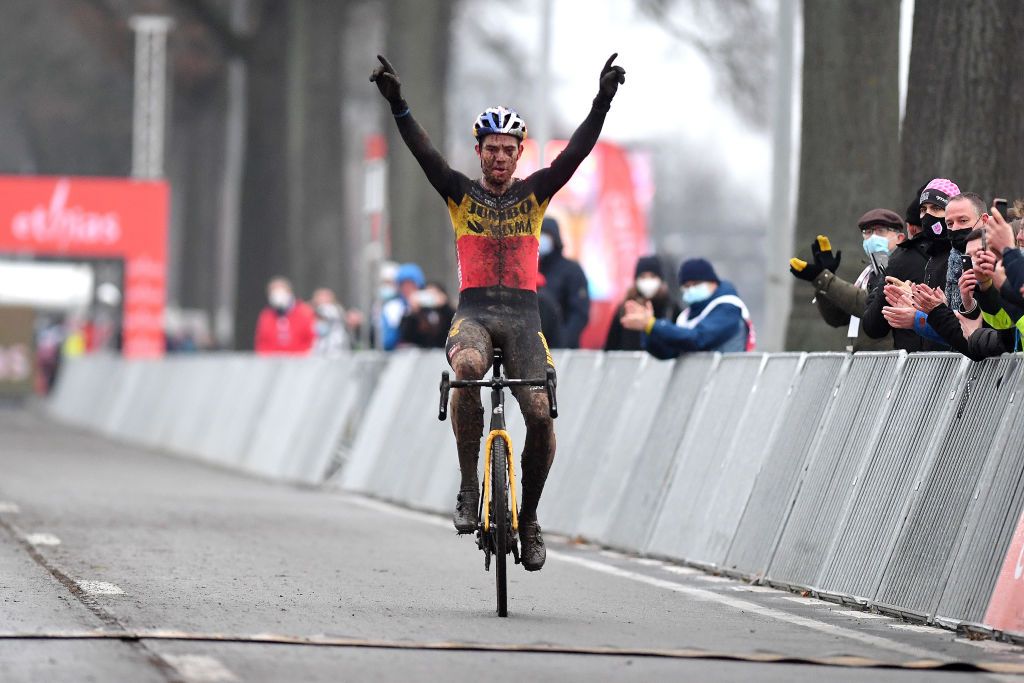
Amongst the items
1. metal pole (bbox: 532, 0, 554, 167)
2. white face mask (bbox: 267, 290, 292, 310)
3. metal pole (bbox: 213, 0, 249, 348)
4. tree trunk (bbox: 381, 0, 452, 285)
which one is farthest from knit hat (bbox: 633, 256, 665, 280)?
metal pole (bbox: 213, 0, 249, 348)

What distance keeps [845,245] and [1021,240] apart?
743 centimetres

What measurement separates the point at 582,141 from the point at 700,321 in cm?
451

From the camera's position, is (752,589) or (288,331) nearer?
(752,589)

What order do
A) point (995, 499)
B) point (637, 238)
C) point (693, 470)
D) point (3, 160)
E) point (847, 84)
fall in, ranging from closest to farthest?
point (995, 499) < point (693, 470) < point (847, 84) < point (637, 238) < point (3, 160)

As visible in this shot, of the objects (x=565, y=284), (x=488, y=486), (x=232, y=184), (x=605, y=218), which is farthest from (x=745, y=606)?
(x=232, y=184)

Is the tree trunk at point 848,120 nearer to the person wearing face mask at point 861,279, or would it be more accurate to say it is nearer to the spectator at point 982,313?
the person wearing face mask at point 861,279

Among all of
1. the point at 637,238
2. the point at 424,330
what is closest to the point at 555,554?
the point at 424,330

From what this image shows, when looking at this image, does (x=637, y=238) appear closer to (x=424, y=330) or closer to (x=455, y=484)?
(x=424, y=330)

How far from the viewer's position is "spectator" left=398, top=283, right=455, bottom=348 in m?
23.2

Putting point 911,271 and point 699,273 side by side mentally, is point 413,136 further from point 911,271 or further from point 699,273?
point 699,273

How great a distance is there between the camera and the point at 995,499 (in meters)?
10.8

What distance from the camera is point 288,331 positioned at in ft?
98.5

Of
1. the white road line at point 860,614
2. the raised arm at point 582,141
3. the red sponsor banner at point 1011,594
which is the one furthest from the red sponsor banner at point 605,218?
the red sponsor banner at point 1011,594

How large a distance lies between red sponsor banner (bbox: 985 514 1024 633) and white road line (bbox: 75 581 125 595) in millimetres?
3798
